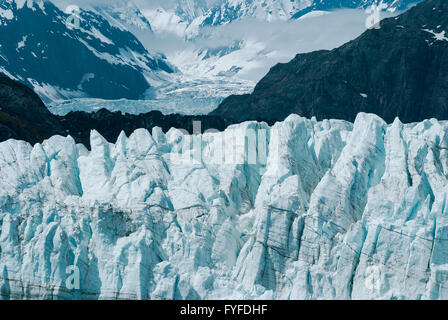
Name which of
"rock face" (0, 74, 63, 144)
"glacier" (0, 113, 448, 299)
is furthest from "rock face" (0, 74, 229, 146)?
"glacier" (0, 113, 448, 299)

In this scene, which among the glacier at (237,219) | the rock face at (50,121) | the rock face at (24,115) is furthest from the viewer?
the rock face at (50,121)

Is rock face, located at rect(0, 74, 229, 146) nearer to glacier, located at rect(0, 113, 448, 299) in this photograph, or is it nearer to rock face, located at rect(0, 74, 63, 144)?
rock face, located at rect(0, 74, 63, 144)

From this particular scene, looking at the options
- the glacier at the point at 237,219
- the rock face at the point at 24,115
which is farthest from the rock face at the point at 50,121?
the glacier at the point at 237,219

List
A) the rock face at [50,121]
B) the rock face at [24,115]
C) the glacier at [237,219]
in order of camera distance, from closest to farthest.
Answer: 1. the glacier at [237,219]
2. the rock face at [24,115]
3. the rock face at [50,121]

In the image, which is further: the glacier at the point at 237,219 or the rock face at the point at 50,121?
the rock face at the point at 50,121

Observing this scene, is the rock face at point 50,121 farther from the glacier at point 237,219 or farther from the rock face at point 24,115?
the glacier at point 237,219

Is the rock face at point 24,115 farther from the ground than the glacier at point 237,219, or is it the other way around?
the rock face at point 24,115
